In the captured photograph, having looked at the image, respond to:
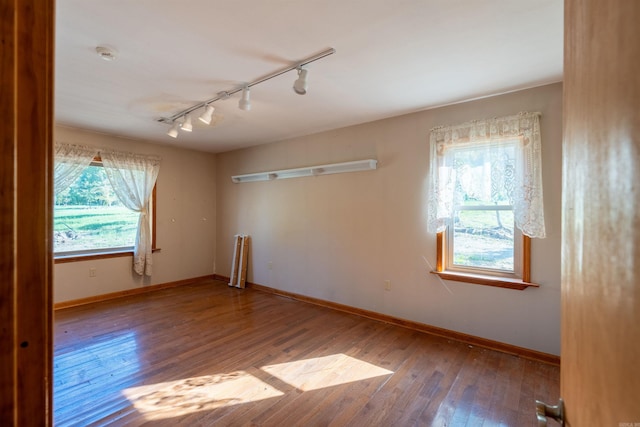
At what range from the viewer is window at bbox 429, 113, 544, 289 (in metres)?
2.48

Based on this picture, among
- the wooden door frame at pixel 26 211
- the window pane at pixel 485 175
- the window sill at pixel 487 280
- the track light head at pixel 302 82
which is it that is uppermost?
the track light head at pixel 302 82

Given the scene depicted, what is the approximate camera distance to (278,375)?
226cm

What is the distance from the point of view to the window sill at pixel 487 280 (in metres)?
2.54

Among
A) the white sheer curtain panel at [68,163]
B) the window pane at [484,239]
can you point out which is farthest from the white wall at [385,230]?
the white sheer curtain panel at [68,163]

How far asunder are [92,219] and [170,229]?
1.08 metres

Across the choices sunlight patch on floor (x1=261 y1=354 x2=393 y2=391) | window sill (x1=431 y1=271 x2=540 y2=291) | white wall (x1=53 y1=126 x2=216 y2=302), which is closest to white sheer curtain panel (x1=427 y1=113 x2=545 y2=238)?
window sill (x1=431 y1=271 x2=540 y2=291)

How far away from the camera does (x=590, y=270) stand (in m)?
0.51

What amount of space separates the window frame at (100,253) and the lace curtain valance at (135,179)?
0.10 metres

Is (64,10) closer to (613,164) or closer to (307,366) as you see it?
(613,164)

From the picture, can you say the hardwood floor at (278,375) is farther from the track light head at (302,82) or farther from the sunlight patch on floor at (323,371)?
the track light head at (302,82)

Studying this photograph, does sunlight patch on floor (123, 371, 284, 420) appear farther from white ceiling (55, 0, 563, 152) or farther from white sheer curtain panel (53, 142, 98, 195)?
white sheer curtain panel (53, 142, 98, 195)

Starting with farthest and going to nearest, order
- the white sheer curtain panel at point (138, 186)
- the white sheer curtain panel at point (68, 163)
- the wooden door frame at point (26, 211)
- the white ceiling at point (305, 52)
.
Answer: the white sheer curtain panel at point (138, 186) < the white sheer curtain panel at point (68, 163) < the white ceiling at point (305, 52) < the wooden door frame at point (26, 211)

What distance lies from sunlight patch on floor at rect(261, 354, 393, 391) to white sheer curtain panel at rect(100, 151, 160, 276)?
3.12 m

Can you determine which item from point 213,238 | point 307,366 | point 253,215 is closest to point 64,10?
point 307,366
